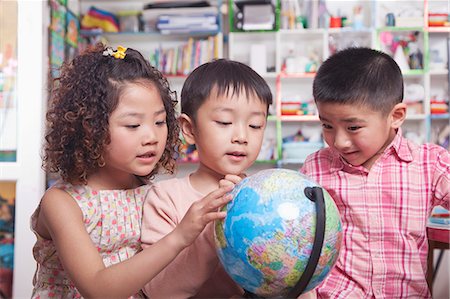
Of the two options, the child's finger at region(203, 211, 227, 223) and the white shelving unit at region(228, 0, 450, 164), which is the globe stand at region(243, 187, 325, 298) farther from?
the white shelving unit at region(228, 0, 450, 164)

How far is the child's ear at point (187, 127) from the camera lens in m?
1.76

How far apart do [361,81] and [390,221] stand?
525 millimetres

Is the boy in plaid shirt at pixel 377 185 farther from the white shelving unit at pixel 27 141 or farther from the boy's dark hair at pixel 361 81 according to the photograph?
the white shelving unit at pixel 27 141

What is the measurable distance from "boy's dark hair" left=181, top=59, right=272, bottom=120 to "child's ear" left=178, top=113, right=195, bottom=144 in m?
0.02

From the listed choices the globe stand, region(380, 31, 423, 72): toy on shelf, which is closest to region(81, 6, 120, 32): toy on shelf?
region(380, 31, 423, 72): toy on shelf

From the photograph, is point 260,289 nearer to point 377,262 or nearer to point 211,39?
point 377,262

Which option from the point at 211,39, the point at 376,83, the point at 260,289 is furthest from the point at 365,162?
the point at 211,39

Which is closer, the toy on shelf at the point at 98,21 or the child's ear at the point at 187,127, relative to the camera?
the child's ear at the point at 187,127

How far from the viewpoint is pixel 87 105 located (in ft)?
5.56

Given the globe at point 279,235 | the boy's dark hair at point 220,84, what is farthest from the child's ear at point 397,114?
the globe at point 279,235

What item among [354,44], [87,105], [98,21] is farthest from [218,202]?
[98,21]

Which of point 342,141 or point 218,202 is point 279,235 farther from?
point 342,141

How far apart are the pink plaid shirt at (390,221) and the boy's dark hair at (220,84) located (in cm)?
54

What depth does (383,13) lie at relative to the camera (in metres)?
5.88
